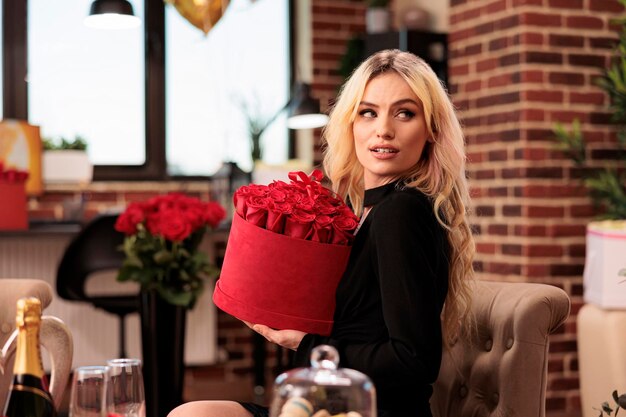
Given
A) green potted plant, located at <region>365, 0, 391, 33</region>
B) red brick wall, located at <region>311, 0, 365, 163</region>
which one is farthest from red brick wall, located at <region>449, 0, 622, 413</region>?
red brick wall, located at <region>311, 0, 365, 163</region>

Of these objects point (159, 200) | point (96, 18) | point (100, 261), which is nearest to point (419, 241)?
point (159, 200)

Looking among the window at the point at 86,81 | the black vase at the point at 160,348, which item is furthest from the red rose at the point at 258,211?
the window at the point at 86,81

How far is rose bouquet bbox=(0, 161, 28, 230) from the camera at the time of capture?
4.12 m

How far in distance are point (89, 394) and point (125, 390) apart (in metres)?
0.05

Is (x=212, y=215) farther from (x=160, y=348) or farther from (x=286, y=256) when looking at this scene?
(x=286, y=256)

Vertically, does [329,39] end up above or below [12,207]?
above

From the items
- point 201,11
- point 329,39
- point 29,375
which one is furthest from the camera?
point 329,39

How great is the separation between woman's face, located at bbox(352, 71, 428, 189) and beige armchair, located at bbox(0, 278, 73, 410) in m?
0.69

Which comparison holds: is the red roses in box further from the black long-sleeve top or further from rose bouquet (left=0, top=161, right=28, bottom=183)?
rose bouquet (left=0, top=161, right=28, bottom=183)

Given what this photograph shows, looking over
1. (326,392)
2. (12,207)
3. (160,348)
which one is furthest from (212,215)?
(326,392)

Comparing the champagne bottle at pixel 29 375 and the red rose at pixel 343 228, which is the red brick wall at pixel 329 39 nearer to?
the red rose at pixel 343 228

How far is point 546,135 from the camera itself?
3.93m

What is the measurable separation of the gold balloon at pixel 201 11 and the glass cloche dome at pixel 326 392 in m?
3.99

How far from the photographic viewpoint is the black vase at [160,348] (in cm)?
377
